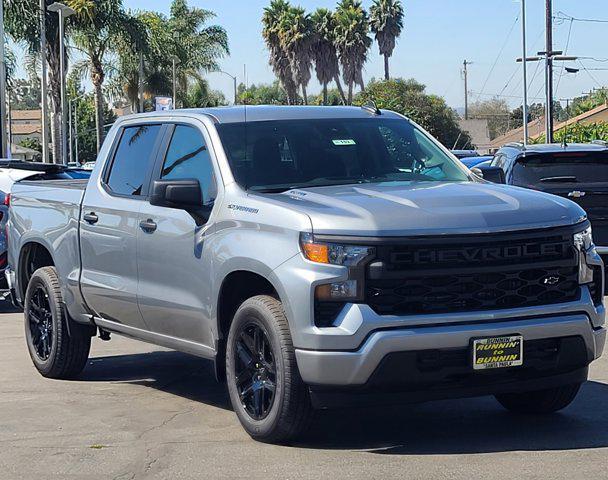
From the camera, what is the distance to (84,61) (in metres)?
52.7

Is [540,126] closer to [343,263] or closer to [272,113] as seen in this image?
[272,113]

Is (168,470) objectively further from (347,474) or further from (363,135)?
(363,135)

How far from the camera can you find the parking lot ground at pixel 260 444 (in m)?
5.96

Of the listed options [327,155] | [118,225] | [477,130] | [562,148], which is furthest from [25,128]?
[327,155]

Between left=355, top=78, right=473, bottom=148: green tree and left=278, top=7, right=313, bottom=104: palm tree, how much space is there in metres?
4.14

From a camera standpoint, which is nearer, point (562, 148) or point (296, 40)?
point (562, 148)

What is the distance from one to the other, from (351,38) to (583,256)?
236 feet

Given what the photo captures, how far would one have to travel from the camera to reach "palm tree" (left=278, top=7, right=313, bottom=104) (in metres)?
74.8

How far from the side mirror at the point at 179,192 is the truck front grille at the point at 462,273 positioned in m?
1.48

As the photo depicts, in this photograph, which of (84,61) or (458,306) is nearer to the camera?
(458,306)

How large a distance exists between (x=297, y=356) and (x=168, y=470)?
906 mm

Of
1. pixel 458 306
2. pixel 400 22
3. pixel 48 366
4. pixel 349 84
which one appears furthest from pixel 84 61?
pixel 458 306

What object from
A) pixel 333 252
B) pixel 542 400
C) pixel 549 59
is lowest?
pixel 542 400

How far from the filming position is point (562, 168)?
14.1m
